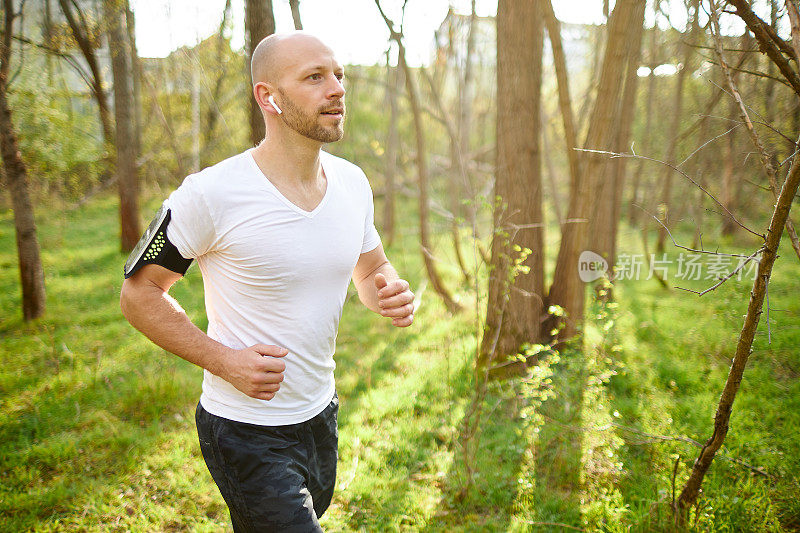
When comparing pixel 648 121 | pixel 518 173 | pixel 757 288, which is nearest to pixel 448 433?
pixel 518 173

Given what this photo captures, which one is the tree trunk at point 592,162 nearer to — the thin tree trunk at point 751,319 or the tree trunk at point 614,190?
the tree trunk at point 614,190

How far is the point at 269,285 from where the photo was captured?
1.83 m

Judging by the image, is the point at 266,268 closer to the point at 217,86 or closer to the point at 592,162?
the point at 592,162

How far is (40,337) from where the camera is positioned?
6.29m

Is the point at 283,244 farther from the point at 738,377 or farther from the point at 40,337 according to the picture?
the point at 40,337

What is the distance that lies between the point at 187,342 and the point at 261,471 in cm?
52

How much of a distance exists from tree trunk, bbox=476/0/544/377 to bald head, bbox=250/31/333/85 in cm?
319

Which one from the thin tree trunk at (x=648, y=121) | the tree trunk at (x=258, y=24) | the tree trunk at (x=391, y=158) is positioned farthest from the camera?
the tree trunk at (x=391, y=158)

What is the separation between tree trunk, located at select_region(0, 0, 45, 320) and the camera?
5.84m

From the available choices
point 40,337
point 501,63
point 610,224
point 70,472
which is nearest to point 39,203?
point 40,337

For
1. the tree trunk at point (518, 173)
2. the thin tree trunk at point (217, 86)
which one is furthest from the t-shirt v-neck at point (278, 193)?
the thin tree trunk at point (217, 86)

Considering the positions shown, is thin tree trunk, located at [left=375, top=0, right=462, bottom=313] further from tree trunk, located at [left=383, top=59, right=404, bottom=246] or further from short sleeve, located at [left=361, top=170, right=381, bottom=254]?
short sleeve, located at [left=361, top=170, right=381, bottom=254]

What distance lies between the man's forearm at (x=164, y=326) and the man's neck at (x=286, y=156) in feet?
1.89

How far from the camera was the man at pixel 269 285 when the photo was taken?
68.2 inches
